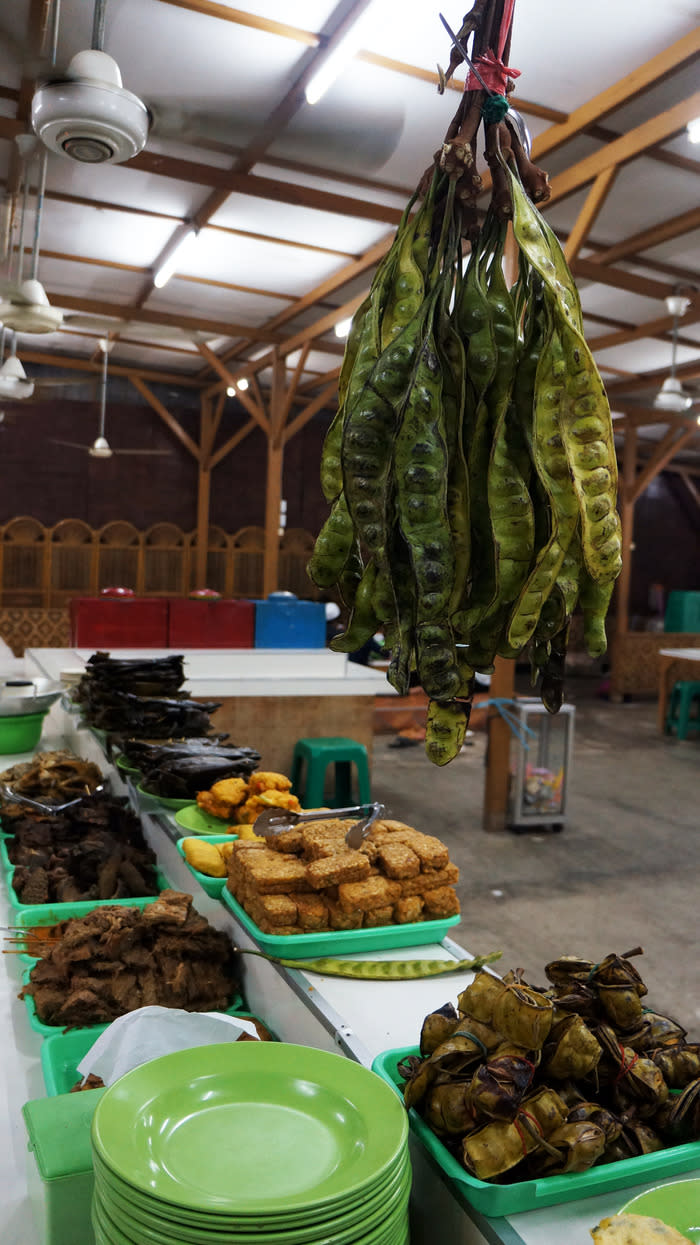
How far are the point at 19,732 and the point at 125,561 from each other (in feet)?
33.9

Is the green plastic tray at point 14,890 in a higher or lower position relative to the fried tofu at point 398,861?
lower

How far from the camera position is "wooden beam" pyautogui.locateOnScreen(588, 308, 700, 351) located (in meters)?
9.31

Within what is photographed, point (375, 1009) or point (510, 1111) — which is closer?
point (510, 1111)

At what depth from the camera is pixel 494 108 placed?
79 cm

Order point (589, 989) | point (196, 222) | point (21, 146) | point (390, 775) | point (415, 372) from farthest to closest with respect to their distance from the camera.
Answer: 1. point (390, 775)
2. point (196, 222)
3. point (21, 146)
4. point (589, 989)
5. point (415, 372)

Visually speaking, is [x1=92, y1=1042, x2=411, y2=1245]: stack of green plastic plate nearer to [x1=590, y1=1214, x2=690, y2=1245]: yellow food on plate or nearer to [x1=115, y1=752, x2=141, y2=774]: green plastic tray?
[x1=590, y1=1214, x2=690, y2=1245]: yellow food on plate

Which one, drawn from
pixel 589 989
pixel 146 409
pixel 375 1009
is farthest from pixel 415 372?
pixel 146 409

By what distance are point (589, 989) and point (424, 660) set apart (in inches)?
30.7

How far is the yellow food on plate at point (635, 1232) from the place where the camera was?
90cm

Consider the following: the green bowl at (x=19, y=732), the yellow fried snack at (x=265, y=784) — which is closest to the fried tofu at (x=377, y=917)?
the yellow fried snack at (x=265, y=784)

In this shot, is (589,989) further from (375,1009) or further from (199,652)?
(199,652)

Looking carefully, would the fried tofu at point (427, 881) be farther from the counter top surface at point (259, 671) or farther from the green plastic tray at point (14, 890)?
the counter top surface at point (259, 671)

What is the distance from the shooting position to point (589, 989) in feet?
4.25

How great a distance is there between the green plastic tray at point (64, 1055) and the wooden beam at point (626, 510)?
13254mm
